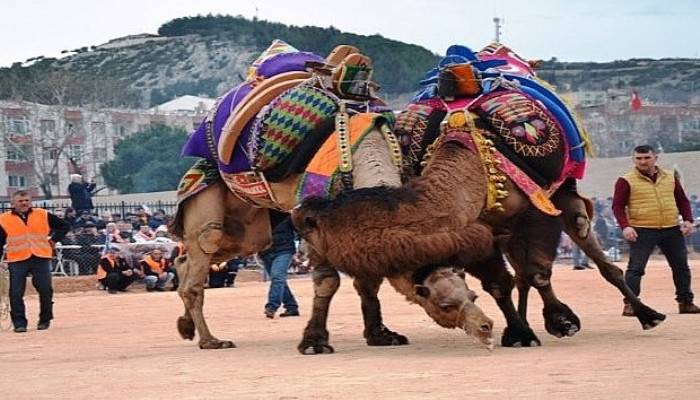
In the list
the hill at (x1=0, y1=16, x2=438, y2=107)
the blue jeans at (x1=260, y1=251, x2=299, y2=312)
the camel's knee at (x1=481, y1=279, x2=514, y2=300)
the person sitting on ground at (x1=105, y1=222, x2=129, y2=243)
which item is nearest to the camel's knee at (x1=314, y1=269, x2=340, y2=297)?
the camel's knee at (x1=481, y1=279, x2=514, y2=300)

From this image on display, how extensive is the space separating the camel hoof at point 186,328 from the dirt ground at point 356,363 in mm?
138

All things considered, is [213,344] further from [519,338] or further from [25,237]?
[25,237]

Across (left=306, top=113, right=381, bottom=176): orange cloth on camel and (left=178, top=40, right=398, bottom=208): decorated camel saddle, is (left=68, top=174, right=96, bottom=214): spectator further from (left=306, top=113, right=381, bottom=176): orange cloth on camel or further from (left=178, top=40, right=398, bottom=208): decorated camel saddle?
(left=306, top=113, right=381, bottom=176): orange cloth on camel

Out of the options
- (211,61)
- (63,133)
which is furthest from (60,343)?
(211,61)

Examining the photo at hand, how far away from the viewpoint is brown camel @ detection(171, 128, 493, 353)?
9547mm

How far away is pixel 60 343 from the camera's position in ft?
49.3

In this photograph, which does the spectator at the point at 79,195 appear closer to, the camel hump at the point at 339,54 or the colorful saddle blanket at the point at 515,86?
the camel hump at the point at 339,54

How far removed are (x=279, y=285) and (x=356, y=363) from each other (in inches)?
309

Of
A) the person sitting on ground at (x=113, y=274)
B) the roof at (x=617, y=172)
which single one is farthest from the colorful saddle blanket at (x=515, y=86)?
the roof at (x=617, y=172)

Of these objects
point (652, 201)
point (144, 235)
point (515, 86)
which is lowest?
point (144, 235)

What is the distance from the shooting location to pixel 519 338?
1120cm

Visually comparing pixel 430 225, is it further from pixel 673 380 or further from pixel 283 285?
pixel 283 285

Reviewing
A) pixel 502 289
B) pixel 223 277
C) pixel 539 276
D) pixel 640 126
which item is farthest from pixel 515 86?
pixel 640 126

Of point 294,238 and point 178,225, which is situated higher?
point 178,225
